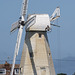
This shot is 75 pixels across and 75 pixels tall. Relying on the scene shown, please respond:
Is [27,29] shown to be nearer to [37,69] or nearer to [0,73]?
[37,69]

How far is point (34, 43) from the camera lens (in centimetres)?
8856

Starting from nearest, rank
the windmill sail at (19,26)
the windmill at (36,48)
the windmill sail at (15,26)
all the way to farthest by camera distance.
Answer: the windmill at (36,48)
the windmill sail at (19,26)
the windmill sail at (15,26)

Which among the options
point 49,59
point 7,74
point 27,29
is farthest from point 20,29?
point 7,74

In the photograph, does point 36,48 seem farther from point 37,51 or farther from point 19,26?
point 19,26

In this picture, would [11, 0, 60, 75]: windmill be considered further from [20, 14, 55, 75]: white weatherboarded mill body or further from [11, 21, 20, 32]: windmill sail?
[11, 21, 20, 32]: windmill sail

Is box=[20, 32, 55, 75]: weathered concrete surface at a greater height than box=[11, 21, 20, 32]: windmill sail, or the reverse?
box=[11, 21, 20, 32]: windmill sail

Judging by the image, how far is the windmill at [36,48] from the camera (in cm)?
8788

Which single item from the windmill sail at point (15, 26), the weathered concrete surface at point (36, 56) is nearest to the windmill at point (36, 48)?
the weathered concrete surface at point (36, 56)

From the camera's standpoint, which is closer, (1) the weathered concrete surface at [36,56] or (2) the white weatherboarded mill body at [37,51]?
(2) the white weatherboarded mill body at [37,51]

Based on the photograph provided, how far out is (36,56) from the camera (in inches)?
3469

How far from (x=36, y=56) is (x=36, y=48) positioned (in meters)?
1.38

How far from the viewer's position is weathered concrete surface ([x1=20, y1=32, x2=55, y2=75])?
289 ft

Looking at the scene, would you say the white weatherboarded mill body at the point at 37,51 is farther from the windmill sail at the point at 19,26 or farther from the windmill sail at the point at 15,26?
the windmill sail at the point at 15,26

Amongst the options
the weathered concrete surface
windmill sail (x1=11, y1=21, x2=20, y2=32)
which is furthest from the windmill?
windmill sail (x1=11, y1=21, x2=20, y2=32)
